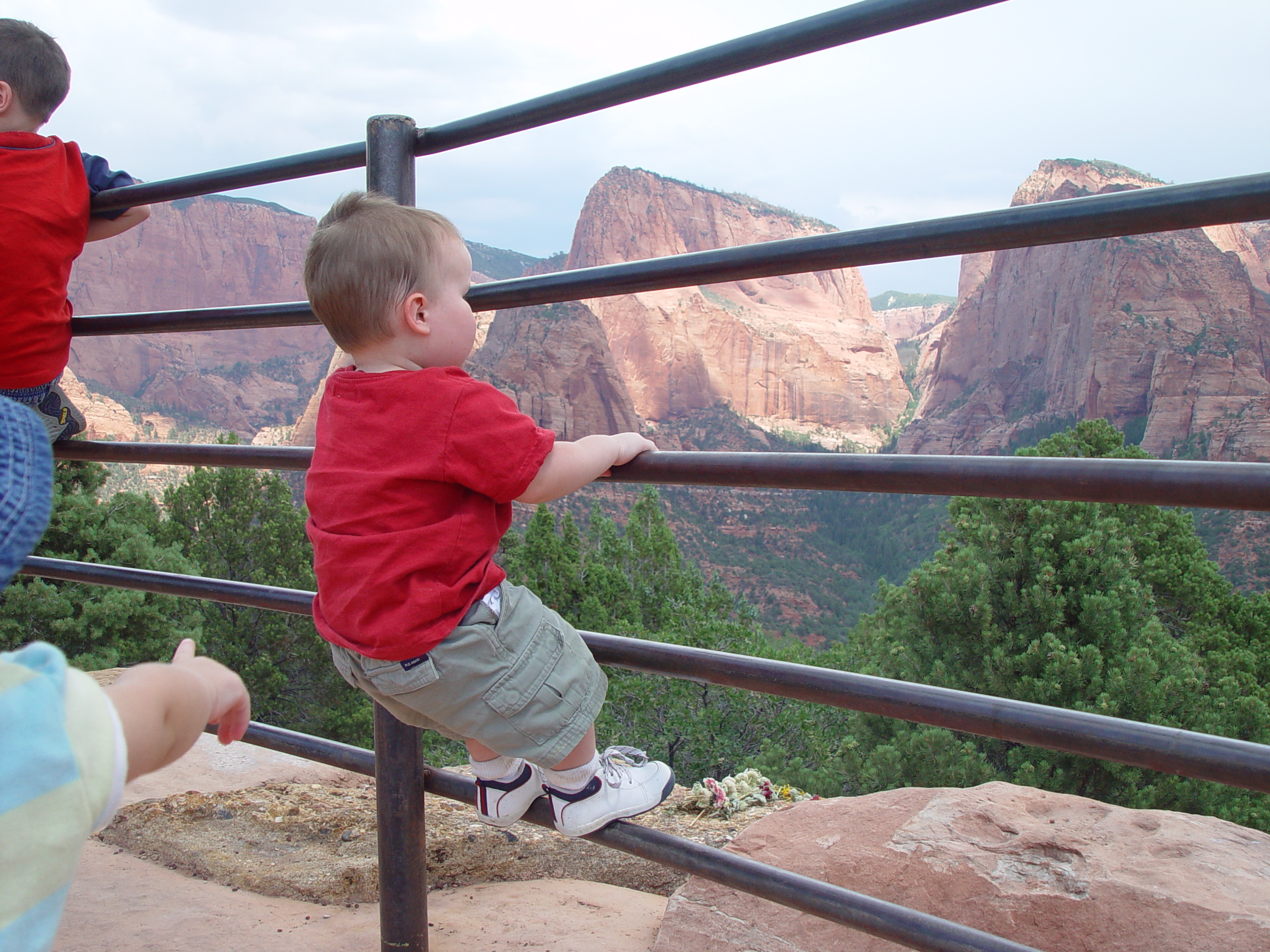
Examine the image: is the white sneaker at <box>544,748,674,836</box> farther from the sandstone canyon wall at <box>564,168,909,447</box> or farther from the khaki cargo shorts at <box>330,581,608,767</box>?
the sandstone canyon wall at <box>564,168,909,447</box>

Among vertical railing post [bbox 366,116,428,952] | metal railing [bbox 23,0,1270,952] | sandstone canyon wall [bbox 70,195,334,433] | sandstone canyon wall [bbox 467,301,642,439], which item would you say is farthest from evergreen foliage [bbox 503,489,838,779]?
sandstone canyon wall [bbox 70,195,334,433]

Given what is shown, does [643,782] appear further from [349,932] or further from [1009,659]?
[1009,659]

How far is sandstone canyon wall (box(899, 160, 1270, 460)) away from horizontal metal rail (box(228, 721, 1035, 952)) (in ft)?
146

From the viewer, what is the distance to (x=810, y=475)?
862 millimetres

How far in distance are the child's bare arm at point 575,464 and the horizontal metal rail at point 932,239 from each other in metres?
0.17

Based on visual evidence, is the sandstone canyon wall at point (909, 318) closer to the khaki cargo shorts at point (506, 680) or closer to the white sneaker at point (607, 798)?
the white sneaker at point (607, 798)

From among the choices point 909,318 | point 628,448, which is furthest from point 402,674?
point 909,318

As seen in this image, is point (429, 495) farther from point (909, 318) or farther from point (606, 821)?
point (909, 318)

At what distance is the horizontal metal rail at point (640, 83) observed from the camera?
817mm

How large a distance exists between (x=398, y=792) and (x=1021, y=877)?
969 millimetres

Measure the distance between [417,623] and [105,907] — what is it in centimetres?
113

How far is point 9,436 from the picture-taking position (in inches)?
20.8

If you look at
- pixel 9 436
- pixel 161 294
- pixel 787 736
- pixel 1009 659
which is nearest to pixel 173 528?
pixel 787 736

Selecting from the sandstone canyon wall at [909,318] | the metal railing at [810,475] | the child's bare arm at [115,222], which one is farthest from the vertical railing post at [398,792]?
the sandstone canyon wall at [909,318]
